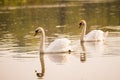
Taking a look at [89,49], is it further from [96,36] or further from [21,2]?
[21,2]

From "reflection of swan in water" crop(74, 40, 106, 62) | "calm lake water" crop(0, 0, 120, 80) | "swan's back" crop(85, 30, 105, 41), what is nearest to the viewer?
"calm lake water" crop(0, 0, 120, 80)

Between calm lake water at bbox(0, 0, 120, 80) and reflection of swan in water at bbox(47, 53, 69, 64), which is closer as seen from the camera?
calm lake water at bbox(0, 0, 120, 80)

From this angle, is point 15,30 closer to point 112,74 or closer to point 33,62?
point 33,62

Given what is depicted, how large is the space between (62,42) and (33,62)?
7.06ft

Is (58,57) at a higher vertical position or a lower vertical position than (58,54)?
lower

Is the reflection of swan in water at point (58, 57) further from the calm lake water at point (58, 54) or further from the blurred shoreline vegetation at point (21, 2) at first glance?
the blurred shoreline vegetation at point (21, 2)

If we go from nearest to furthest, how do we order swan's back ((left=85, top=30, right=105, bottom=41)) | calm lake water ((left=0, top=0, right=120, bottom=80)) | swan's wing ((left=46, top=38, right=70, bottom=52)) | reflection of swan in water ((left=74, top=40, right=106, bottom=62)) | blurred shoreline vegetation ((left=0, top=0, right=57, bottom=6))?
calm lake water ((left=0, top=0, right=120, bottom=80)) → reflection of swan in water ((left=74, top=40, right=106, bottom=62)) → swan's wing ((left=46, top=38, right=70, bottom=52)) → swan's back ((left=85, top=30, right=105, bottom=41)) → blurred shoreline vegetation ((left=0, top=0, right=57, bottom=6))

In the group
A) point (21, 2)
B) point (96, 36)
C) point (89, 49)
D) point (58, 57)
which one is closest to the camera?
point (58, 57)

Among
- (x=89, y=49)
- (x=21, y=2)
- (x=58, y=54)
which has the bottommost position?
(x=58, y=54)

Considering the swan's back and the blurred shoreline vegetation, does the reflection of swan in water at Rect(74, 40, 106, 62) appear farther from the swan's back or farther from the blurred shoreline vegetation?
the blurred shoreline vegetation

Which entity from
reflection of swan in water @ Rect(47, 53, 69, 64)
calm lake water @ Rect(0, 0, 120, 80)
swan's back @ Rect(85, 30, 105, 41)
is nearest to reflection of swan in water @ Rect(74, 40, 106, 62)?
calm lake water @ Rect(0, 0, 120, 80)

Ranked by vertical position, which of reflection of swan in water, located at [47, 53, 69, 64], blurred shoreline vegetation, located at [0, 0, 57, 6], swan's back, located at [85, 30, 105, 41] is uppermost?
blurred shoreline vegetation, located at [0, 0, 57, 6]

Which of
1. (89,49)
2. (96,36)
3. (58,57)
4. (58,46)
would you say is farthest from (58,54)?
(96,36)

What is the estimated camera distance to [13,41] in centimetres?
2278
